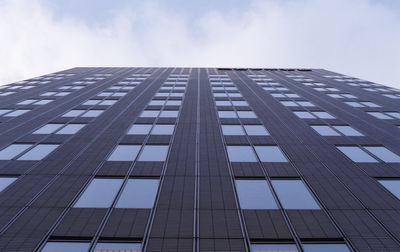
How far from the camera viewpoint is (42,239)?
1120 centimetres

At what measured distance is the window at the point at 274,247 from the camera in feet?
36.0

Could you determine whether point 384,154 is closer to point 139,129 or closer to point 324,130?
point 324,130

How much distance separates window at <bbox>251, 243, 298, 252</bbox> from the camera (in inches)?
432

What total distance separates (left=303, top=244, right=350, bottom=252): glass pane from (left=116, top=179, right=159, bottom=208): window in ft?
25.7

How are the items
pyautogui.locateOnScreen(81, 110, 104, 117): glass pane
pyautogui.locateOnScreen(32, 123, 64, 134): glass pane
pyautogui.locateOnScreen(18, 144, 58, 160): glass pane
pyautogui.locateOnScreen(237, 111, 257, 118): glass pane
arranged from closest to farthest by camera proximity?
pyautogui.locateOnScreen(18, 144, 58, 160): glass pane
pyautogui.locateOnScreen(32, 123, 64, 134): glass pane
pyautogui.locateOnScreen(81, 110, 104, 117): glass pane
pyautogui.locateOnScreen(237, 111, 257, 118): glass pane

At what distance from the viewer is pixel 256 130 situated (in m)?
23.5

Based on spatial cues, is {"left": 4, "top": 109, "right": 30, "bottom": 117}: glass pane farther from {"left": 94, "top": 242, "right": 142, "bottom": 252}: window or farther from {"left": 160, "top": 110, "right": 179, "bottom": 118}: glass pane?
{"left": 94, "top": 242, "right": 142, "bottom": 252}: window

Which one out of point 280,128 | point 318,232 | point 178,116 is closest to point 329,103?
point 280,128

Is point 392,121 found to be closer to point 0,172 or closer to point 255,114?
point 255,114

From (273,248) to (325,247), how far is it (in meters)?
2.33

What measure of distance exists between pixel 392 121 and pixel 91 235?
98.2ft

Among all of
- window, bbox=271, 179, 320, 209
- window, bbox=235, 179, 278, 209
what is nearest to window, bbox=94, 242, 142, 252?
window, bbox=235, 179, 278, 209

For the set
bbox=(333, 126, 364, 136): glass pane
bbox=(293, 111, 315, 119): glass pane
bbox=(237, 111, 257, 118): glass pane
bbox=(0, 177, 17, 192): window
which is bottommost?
bbox=(333, 126, 364, 136): glass pane

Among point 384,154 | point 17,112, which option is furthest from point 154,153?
point 17,112
